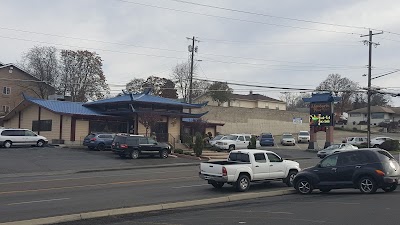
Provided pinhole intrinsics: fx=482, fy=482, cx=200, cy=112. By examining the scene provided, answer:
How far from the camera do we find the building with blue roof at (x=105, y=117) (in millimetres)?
46531

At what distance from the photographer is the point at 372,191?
16531mm

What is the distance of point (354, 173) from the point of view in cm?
1678

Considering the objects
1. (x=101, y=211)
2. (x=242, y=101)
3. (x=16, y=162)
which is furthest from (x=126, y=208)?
(x=242, y=101)

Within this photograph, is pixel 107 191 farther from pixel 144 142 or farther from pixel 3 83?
pixel 3 83

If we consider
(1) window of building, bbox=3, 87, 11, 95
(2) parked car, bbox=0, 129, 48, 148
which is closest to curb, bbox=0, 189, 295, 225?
(2) parked car, bbox=0, 129, 48, 148

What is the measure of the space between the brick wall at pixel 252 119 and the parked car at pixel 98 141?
31.0 m

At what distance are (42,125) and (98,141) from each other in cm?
1062

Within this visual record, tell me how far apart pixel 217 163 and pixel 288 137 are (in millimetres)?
44185

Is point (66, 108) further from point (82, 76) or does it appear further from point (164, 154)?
point (82, 76)

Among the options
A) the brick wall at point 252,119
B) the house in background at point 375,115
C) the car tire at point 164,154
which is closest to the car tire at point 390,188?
the car tire at point 164,154

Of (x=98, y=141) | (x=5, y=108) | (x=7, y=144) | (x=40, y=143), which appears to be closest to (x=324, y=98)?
(x=98, y=141)

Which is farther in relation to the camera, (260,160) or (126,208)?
(260,160)

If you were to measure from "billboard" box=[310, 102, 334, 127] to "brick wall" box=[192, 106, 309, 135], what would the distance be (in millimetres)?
22177

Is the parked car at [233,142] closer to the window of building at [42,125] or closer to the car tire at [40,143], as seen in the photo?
the car tire at [40,143]
